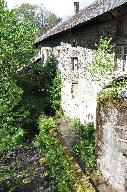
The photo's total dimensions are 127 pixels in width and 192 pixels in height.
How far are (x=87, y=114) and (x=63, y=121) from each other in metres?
3.79

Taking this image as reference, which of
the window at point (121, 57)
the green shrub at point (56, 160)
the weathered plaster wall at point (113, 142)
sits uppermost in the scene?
the window at point (121, 57)

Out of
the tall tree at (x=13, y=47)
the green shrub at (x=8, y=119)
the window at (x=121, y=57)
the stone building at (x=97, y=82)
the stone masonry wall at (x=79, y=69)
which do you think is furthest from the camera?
the tall tree at (x=13, y=47)

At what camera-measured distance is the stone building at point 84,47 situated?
34.3 feet

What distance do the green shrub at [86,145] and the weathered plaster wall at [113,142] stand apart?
0.70 meters

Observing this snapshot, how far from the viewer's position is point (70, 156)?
11.9m

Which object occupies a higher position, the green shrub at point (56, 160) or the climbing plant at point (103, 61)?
the climbing plant at point (103, 61)

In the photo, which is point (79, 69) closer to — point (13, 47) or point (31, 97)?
point (13, 47)

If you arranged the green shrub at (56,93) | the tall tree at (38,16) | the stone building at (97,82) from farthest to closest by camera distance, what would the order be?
the tall tree at (38,16) < the green shrub at (56,93) < the stone building at (97,82)

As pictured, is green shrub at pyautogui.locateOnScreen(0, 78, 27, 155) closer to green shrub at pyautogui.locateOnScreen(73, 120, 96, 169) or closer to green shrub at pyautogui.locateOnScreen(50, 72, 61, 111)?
green shrub at pyautogui.locateOnScreen(73, 120, 96, 169)

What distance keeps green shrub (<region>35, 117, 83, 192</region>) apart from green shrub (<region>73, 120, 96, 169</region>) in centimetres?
65

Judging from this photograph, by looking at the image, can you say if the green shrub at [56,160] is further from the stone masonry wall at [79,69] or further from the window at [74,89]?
the window at [74,89]

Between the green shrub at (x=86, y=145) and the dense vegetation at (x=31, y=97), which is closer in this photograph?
the green shrub at (x=86, y=145)

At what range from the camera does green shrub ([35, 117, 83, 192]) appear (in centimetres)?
1075

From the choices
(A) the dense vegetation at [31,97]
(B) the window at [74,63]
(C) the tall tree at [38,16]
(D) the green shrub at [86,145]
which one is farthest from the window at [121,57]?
(C) the tall tree at [38,16]
